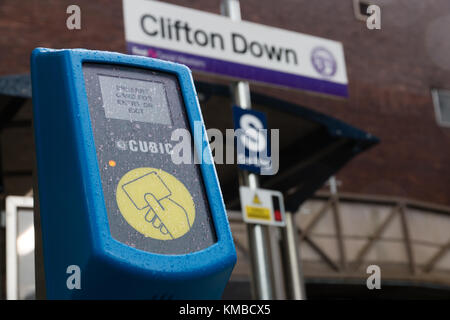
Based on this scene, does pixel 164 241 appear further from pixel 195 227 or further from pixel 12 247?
pixel 12 247

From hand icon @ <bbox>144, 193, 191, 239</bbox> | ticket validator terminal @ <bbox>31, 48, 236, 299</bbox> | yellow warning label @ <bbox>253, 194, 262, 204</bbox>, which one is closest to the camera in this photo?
ticket validator terminal @ <bbox>31, 48, 236, 299</bbox>

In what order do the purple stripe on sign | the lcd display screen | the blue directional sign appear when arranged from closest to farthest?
the lcd display screen < the purple stripe on sign < the blue directional sign

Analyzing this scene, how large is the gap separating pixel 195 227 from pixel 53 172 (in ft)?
1.23

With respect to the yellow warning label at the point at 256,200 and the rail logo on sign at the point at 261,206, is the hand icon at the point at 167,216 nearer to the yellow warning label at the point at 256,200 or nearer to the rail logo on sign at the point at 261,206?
the rail logo on sign at the point at 261,206

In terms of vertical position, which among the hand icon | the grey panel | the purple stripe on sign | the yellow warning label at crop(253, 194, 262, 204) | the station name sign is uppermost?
the station name sign

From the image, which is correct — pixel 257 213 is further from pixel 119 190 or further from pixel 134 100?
pixel 119 190

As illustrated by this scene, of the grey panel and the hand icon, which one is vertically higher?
the grey panel


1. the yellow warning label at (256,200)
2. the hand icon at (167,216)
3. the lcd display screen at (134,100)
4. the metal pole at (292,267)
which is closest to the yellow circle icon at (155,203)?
the hand icon at (167,216)

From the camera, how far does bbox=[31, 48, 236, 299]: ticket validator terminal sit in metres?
1.61

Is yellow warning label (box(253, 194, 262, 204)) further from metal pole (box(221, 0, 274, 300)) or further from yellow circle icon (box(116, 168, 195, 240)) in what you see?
yellow circle icon (box(116, 168, 195, 240))

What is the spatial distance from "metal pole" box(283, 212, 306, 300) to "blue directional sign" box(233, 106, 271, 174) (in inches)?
58.4

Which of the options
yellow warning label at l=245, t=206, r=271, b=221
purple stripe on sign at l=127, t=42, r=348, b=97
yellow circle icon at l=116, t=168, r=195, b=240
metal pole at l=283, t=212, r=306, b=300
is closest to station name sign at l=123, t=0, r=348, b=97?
purple stripe on sign at l=127, t=42, r=348, b=97

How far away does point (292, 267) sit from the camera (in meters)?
7.80

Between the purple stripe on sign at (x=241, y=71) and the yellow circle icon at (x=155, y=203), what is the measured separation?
4.40 m
